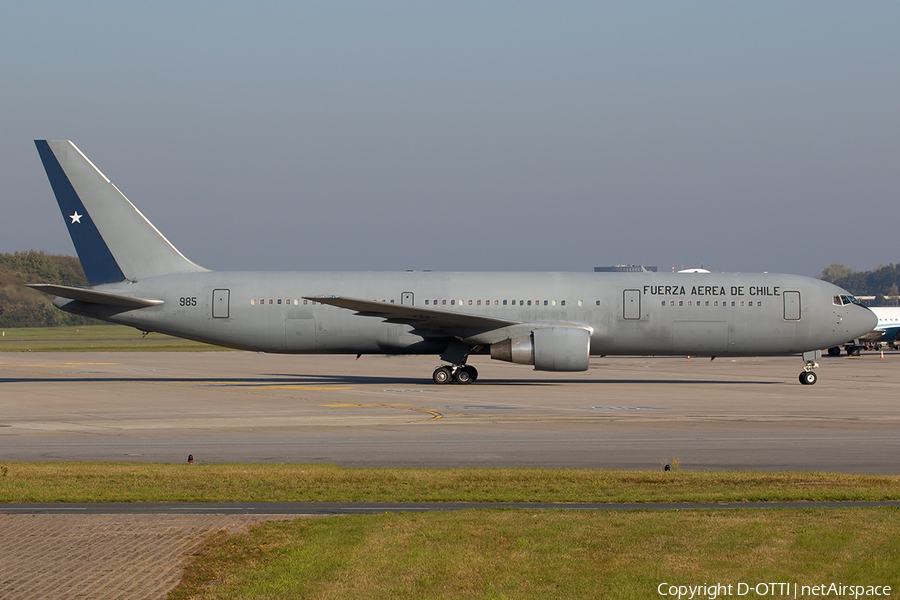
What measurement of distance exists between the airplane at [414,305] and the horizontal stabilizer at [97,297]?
108mm

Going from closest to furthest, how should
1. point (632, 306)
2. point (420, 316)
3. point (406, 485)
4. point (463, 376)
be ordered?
point (406, 485) → point (420, 316) → point (632, 306) → point (463, 376)

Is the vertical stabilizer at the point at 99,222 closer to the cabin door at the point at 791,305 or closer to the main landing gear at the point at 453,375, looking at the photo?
the main landing gear at the point at 453,375

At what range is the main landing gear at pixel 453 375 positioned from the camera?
3300 cm

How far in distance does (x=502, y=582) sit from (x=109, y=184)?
2971 cm

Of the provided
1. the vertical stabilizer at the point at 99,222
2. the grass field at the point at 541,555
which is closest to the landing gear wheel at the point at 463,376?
the vertical stabilizer at the point at 99,222

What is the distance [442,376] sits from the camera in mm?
33000

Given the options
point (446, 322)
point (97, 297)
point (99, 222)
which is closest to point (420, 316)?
point (446, 322)

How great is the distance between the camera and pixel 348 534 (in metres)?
8.91

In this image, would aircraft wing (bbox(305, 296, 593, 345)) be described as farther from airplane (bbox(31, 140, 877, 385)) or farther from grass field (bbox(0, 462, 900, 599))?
grass field (bbox(0, 462, 900, 599))

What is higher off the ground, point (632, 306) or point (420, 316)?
point (632, 306)

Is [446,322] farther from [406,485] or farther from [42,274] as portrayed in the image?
[42,274]

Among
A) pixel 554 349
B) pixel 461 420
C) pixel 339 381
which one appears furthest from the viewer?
pixel 339 381

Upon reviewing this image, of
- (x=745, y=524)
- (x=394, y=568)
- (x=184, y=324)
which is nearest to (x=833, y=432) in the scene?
(x=745, y=524)

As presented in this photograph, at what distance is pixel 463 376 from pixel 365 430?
1409cm
